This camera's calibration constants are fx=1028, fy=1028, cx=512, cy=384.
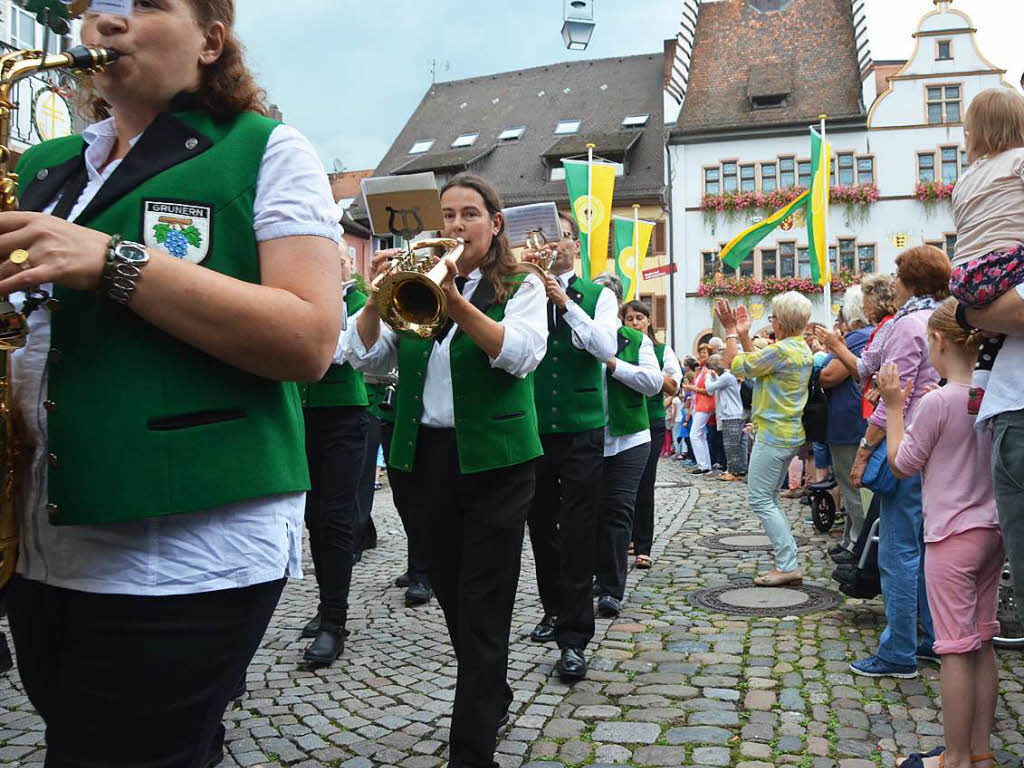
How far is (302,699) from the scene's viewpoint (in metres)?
4.43

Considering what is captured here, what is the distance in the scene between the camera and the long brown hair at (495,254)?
3924mm

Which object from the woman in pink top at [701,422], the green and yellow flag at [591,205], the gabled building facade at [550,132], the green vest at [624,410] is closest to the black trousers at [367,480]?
the green vest at [624,410]

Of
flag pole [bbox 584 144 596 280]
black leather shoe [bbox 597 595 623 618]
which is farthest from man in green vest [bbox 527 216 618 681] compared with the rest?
flag pole [bbox 584 144 596 280]

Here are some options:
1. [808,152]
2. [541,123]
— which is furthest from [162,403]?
[541,123]

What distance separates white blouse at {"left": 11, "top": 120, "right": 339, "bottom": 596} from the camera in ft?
5.14

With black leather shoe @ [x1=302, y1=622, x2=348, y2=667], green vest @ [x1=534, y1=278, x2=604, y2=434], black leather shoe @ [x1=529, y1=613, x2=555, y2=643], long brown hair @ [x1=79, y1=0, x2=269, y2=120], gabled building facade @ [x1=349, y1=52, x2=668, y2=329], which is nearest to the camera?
long brown hair @ [x1=79, y1=0, x2=269, y2=120]

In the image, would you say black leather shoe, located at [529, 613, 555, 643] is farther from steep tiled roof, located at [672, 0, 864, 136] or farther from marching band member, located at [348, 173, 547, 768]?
steep tiled roof, located at [672, 0, 864, 136]

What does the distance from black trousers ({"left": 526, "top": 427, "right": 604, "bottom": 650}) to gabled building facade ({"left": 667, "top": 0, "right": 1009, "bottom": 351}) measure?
28431mm

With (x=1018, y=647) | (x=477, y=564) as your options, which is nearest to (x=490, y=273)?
(x=477, y=564)

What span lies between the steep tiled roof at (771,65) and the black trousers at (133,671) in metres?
35.8

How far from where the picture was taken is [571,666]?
4711mm

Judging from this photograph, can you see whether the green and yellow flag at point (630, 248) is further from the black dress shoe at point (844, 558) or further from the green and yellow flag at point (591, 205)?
the black dress shoe at point (844, 558)

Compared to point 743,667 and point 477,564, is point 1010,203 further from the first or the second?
point 743,667

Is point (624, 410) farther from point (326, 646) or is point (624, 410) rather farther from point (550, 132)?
point (550, 132)
